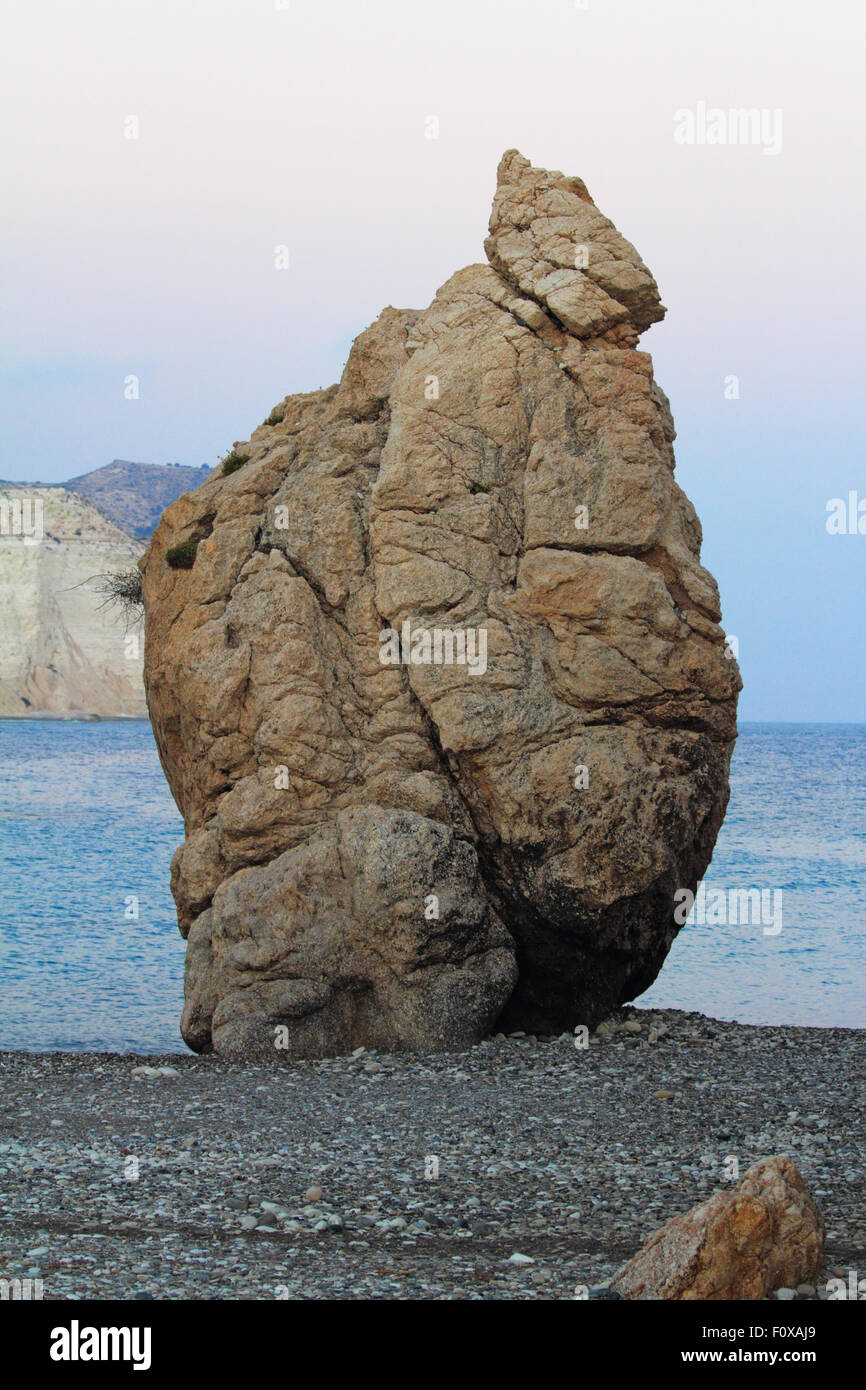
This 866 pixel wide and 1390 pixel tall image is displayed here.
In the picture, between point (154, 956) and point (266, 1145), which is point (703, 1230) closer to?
point (266, 1145)

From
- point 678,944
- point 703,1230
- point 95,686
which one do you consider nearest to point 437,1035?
point 703,1230

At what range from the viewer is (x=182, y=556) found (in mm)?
17469

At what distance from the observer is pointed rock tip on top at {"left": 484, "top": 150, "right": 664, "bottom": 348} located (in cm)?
1628

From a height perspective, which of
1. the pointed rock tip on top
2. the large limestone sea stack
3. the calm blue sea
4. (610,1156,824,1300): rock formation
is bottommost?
the calm blue sea

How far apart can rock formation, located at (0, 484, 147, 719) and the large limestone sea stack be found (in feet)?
263

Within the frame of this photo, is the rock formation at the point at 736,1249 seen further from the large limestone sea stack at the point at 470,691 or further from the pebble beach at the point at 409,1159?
the large limestone sea stack at the point at 470,691

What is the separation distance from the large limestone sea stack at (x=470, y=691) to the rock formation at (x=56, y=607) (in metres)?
80.2

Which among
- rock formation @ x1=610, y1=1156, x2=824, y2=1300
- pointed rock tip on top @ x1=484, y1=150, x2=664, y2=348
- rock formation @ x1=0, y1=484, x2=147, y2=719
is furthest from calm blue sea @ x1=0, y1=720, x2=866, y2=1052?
rock formation @ x1=0, y1=484, x2=147, y2=719

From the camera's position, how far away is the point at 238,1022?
1489cm

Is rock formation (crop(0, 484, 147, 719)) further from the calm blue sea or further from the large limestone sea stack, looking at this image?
the large limestone sea stack

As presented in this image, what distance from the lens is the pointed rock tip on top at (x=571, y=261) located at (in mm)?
16281

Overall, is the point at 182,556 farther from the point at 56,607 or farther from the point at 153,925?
the point at 56,607

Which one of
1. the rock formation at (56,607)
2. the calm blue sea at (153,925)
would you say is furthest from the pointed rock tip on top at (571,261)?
the rock formation at (56,607)

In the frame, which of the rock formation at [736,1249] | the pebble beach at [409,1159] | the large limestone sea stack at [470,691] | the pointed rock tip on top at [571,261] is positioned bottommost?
the pebble beach at [409,1159]
